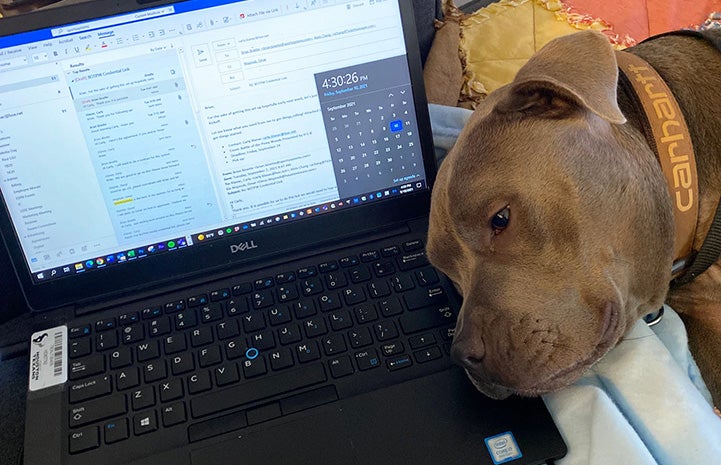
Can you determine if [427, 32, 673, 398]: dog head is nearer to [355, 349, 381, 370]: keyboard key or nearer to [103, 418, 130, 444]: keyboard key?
[355, 349, 381, 370]: keyboard key

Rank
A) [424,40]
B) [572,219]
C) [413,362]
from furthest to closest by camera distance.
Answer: [424,40], [413,362], [572,219]

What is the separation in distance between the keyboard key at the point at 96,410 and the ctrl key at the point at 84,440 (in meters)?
0.02

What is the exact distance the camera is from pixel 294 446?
1.09 meters

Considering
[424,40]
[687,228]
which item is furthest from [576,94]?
[424,40]

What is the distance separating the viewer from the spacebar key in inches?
44.7

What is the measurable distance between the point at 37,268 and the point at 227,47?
540 mm

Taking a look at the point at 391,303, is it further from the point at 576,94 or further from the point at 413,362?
the point at 576,94

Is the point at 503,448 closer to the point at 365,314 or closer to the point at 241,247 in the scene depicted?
the point at 365,314

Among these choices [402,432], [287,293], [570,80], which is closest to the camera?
[570,80]

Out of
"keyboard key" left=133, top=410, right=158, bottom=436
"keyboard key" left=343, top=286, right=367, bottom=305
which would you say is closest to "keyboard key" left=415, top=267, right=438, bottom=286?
"keyboard key" left=343, top=286, right=367, bottom=305

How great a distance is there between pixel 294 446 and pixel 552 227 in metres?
0.52

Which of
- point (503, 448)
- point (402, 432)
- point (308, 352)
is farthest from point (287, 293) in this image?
point (503, 448)

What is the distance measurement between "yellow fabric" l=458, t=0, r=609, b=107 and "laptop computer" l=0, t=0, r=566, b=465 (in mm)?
494

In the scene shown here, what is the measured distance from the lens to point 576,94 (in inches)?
37.8
